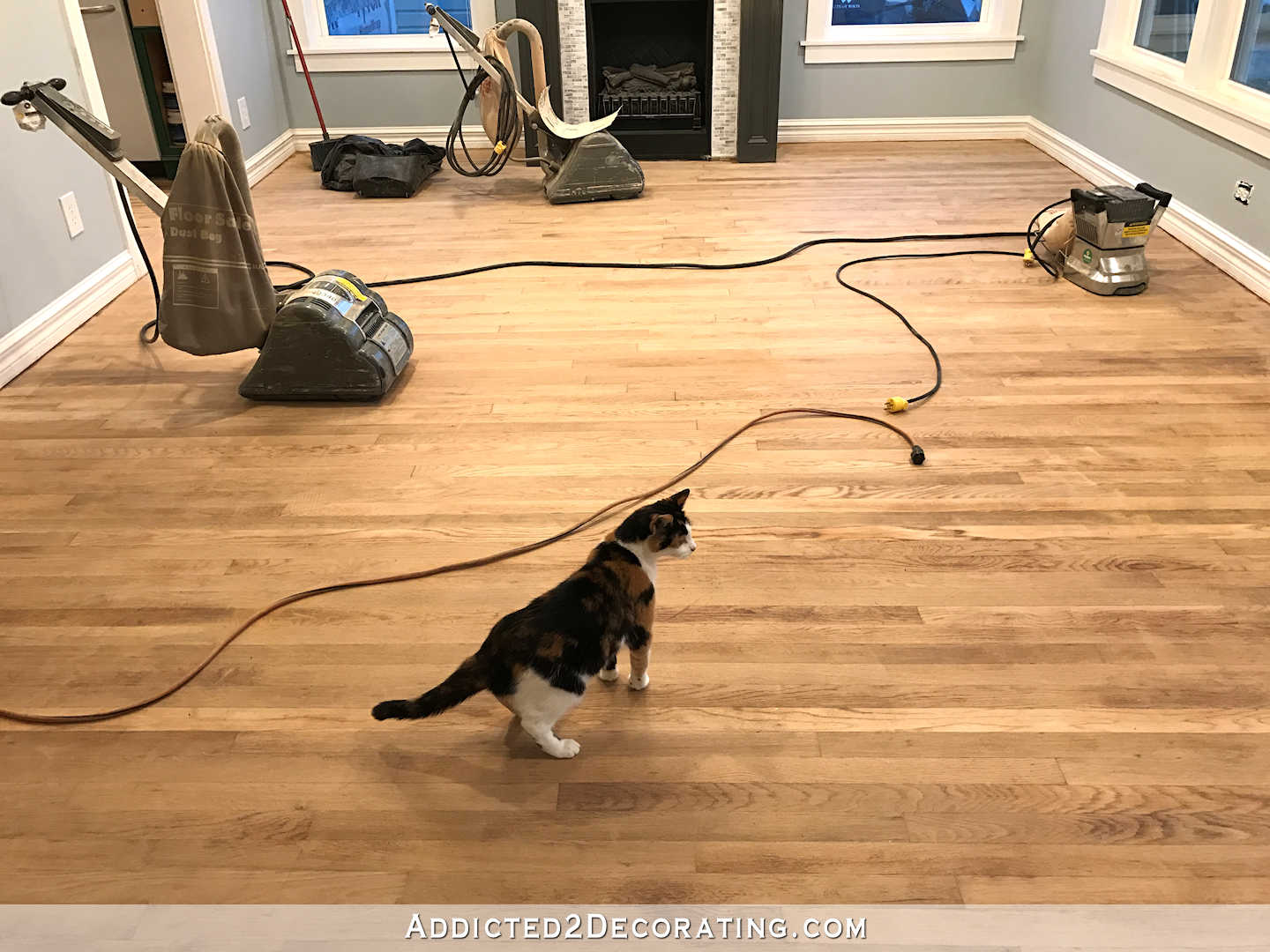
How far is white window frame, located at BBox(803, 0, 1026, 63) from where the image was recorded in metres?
5.49

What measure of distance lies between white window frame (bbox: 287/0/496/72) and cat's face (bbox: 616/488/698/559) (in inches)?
181

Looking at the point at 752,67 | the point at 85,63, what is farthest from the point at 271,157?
the point at 752,67

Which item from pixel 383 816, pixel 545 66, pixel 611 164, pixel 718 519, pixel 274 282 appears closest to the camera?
pixel 383 816

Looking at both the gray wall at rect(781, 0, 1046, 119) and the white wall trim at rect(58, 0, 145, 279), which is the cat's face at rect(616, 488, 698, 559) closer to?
the white wall trim at rect(58, 0, 145, 279)

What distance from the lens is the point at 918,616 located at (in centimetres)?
202

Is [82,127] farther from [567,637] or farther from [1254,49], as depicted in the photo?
[1254,49]

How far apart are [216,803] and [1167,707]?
→ 1676mm

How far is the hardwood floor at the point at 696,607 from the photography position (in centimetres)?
154

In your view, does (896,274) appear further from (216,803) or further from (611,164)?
(216,803)

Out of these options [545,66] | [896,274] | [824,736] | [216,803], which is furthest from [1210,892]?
[545,66]

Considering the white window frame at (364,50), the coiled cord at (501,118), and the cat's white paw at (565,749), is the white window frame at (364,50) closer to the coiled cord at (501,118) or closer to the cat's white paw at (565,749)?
the coiled cord at (501,118)

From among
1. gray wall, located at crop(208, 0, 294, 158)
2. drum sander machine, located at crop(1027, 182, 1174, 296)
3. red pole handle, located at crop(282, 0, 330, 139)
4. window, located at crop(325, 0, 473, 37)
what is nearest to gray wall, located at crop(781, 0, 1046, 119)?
window, located at crop(325, 0, 473, 37)

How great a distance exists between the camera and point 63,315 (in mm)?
3385

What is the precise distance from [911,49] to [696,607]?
461 centimetres
